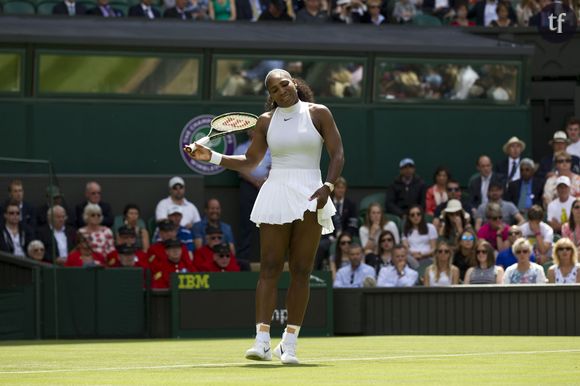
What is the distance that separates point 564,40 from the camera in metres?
22.8

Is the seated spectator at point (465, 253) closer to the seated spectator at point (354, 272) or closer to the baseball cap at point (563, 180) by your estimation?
the seated spectator at point (354, 272)

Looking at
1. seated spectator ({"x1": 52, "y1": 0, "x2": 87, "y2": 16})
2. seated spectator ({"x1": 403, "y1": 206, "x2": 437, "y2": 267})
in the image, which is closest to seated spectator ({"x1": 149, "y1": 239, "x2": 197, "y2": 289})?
seated spectator ({"x1": 403, "y1": 206, "x2": 437, "y2": 267})

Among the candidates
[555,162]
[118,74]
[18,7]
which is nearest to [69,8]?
[18,7]

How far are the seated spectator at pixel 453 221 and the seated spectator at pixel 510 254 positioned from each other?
38.5 inches

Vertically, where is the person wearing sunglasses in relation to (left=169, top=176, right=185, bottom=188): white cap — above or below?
below

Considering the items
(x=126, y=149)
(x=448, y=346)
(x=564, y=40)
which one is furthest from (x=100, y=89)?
(x=448, y=346)

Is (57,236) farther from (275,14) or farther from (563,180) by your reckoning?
(275,14)

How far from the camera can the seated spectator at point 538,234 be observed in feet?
57.2

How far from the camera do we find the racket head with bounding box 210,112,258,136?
10273mm

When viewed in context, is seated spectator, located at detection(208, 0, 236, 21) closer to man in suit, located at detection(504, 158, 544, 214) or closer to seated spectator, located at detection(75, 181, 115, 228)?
seated spectator, located at detection(75, 181, 115, 228)

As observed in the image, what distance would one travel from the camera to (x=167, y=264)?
56.5 feet

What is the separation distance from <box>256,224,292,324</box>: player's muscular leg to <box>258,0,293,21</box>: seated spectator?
12.7 m

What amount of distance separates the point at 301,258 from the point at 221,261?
7658 mm

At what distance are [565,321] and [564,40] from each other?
26.5 ft
